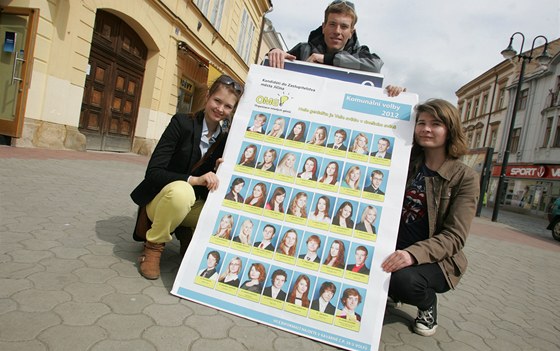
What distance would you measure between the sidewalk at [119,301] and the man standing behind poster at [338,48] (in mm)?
1743

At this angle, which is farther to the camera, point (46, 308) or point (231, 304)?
point (231, 304)

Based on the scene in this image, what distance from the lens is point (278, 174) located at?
2125 mm

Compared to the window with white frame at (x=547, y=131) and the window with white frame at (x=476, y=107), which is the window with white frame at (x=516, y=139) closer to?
the window with white frame at (x=547, y=131)

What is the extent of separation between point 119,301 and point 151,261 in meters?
0.41

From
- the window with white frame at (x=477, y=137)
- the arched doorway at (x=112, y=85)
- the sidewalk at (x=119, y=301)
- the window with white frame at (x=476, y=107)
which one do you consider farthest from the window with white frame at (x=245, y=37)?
the window with white frame at (x=476, y=107)

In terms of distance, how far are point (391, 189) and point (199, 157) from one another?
4.39 ft

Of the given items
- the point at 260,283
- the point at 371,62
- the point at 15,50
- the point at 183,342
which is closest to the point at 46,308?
the point at 183,342

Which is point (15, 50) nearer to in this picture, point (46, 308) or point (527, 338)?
point (46, 308)

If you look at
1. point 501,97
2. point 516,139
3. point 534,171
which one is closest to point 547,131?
point 534,171

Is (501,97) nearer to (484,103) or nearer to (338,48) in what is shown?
(484,103)

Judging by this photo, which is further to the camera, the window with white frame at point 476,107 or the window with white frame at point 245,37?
the window with white frame at point 476,107

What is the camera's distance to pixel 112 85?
9.43 m

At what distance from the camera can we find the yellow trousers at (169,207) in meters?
2.18

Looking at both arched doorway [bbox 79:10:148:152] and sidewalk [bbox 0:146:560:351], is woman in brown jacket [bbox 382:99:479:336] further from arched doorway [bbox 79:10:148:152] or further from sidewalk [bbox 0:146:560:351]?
arched doorway [bbox 79:10:148:152]
